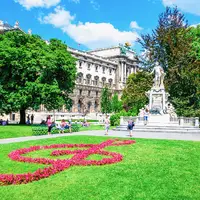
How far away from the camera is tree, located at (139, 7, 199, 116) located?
132 feet

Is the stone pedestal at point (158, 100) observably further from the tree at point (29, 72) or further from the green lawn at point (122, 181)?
the green lawn at point (122, 181)

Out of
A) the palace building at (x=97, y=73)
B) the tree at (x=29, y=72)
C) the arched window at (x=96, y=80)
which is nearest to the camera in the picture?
the tree at (x=29, y=72)

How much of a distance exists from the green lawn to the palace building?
6474cm

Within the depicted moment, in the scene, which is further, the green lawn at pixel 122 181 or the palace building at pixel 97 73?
the palace building at pixel 97 73

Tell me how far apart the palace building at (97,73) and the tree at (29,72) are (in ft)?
125

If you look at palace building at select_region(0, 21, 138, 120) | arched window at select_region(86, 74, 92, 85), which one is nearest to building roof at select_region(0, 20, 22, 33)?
palace building at select_region(0, 21, 138, 120)

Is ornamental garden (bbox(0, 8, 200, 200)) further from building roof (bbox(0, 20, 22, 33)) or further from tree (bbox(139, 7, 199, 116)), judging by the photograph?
building roof (bbox(0, 20, 22, 33))

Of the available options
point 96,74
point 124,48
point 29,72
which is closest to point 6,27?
point 29,72

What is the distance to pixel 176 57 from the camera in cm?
4106

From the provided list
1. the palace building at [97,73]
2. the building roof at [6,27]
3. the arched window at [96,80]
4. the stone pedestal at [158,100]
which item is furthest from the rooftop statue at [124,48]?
the stone pedestal at [158,100]

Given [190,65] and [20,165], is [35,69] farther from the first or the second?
[20,165]

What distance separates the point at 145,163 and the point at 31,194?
200 inches

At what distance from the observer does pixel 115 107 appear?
79875 mm

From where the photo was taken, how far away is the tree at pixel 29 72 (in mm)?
33969
